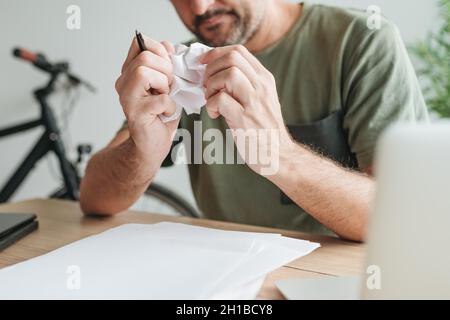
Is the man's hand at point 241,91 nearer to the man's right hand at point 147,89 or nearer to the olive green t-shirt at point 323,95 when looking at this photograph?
the man's right hand at point 147,89

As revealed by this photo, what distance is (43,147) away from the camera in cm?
197

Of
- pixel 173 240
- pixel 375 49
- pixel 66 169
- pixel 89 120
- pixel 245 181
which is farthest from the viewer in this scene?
pixel 89 120

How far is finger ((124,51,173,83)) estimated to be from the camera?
2.07 ft

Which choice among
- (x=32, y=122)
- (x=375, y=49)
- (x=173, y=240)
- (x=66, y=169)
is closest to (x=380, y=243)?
(x=173, y=240)

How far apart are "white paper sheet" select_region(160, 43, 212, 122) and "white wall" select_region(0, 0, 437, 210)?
999 millimetres

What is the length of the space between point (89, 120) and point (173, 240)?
167 centimetres

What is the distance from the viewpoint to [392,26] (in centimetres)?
94

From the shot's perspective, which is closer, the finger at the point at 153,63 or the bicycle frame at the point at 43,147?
the finger at the point at 153,63

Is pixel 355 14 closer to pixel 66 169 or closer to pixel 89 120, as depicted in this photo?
pixel 66 169

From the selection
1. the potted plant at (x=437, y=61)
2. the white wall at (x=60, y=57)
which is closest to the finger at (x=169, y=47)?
the white wall at (x=60, y=57)

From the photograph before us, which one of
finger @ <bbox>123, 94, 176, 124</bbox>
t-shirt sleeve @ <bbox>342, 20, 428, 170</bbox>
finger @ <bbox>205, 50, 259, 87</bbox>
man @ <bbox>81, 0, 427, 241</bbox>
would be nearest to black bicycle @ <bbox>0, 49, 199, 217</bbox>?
man @ <bbox>81, 0, 427, 241</bbox>

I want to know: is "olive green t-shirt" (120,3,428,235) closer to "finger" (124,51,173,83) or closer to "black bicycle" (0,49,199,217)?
"finger" (124,51,173,83)

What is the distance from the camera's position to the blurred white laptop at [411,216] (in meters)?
0.29

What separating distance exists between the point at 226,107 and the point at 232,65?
0.05 metres
